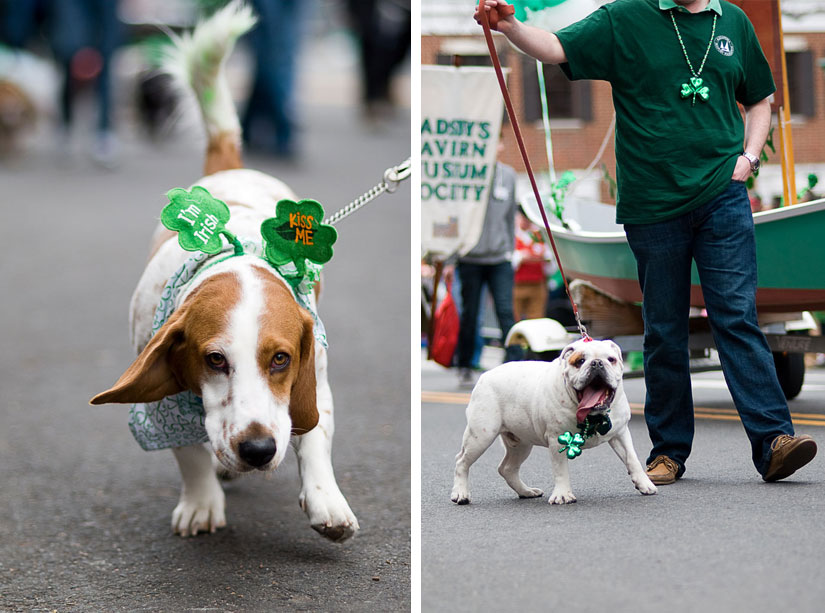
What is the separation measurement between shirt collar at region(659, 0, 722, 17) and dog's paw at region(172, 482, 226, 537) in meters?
2.09

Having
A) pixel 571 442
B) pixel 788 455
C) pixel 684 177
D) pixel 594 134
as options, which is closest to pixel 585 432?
pixel 571 442

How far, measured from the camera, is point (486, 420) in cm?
332

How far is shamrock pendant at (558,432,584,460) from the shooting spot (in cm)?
314

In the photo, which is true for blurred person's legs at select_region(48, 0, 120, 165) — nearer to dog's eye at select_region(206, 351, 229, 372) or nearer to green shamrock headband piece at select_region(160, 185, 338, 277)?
green shamrock headband piece at select_region(160, 185, 338, 277)

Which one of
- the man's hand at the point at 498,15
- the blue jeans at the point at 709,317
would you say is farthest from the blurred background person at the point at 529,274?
the man's hand at the point at 498,15

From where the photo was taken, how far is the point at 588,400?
314cm

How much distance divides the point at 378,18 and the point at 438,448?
11940mm

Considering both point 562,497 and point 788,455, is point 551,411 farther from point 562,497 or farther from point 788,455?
point 788,455

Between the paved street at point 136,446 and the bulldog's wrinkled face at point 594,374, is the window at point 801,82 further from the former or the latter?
the paved street at point 136,446

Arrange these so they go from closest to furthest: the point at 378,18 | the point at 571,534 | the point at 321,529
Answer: the point at 571,534 → the point at 321,529 → the point at 378,18

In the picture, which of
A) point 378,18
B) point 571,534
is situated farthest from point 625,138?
point 378,18

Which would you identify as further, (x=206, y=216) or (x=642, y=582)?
(x=206, y=216)

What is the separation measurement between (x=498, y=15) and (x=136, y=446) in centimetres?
308

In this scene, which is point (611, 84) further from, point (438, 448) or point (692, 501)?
point (438, 448)
